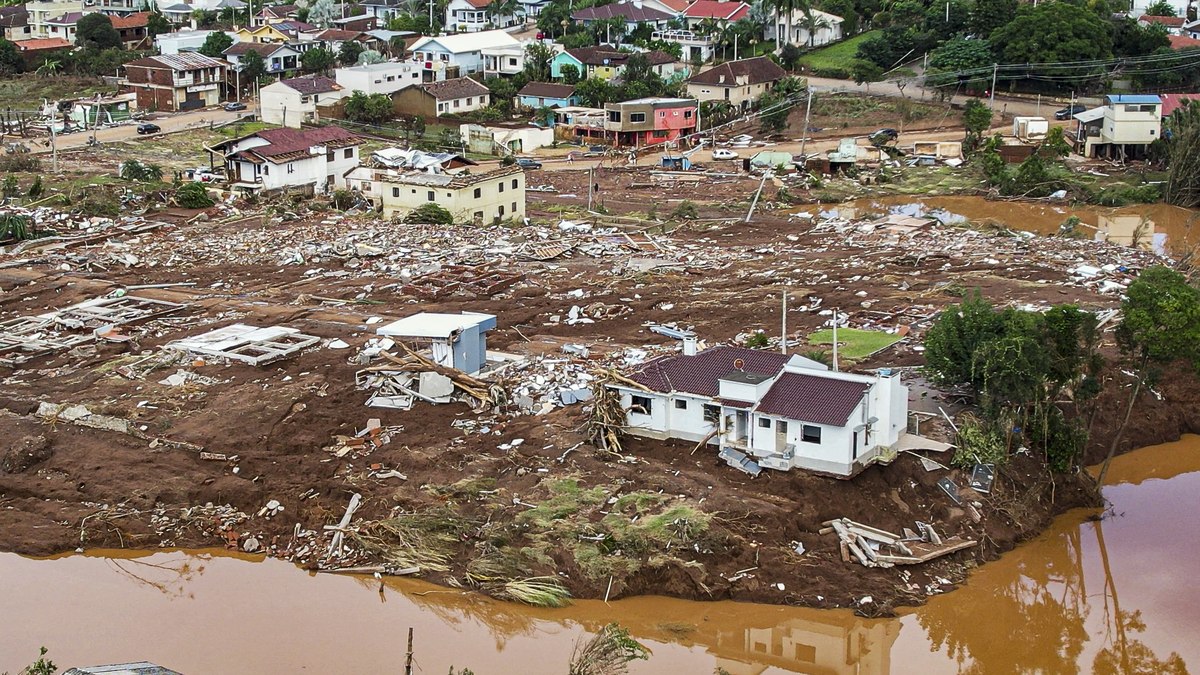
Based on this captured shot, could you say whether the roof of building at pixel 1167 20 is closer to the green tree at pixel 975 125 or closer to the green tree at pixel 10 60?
the green tree at pixel 975 125

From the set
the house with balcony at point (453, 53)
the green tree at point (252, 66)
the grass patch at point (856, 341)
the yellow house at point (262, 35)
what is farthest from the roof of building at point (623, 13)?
the grass patch at point (856, 341)

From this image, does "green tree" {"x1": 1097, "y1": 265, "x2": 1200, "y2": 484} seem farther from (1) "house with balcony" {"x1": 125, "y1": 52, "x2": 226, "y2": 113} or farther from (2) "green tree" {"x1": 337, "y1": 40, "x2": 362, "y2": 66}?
(2) "green tree" {"x1": 337, "y1": 40, "x2": 362, "y2": 66}

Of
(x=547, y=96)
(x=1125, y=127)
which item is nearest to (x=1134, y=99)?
(x=1125, y=127)

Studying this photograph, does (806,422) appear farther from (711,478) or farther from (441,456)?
(441,456)

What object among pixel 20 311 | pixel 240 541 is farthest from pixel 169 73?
pixel 240 541

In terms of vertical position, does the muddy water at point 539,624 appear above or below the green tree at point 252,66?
below
